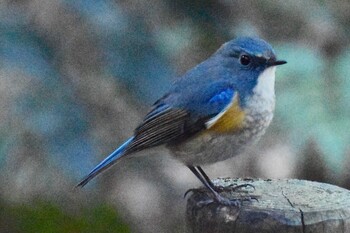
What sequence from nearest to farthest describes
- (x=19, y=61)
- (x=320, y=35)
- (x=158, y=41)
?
(x=19, y=61), (x=158, y=41), (x=320, y=35)

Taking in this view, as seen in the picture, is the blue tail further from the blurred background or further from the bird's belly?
the bird's belly

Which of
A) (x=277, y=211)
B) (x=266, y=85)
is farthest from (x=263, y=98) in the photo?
(x=277, y=211)

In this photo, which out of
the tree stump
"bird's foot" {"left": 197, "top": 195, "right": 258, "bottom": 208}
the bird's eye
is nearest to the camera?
the tree stump

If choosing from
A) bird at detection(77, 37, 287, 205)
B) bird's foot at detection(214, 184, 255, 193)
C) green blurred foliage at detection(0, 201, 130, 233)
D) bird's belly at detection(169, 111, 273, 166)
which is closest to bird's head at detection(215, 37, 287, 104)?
bird at detection(77, 37, 287, 205)

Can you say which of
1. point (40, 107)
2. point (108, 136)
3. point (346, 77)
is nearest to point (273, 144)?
point (108, 136)

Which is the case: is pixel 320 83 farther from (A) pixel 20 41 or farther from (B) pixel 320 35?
(A) pixel 20 41

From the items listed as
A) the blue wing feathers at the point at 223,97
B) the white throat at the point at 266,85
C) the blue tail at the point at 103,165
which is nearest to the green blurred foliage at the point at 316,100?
the white throat at the point at 266,85
